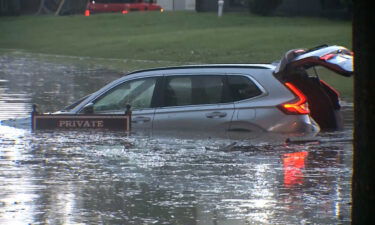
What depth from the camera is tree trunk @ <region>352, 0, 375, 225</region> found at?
20.7 ft

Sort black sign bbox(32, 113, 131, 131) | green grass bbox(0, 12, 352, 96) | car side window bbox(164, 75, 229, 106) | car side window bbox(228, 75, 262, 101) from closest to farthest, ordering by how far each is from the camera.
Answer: car side window bbox(228, 75, 262, 101), car side window bbox(164, 75, 229, 106), black sign bbox(32, 113, 131, 131), green grass bbox(0, 12, 352, 96)

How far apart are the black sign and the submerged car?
6.8 inches

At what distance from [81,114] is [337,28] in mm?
28792

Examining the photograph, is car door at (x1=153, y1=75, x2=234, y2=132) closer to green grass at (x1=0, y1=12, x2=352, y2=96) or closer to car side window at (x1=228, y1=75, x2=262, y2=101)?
car side window at (x1=228, y1=75, x2=262, y2=101)

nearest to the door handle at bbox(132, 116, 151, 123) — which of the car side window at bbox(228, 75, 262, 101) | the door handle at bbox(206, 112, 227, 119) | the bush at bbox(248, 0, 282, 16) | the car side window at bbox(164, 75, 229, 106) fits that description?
the car side window at bbox(164, 75, 229, 106)

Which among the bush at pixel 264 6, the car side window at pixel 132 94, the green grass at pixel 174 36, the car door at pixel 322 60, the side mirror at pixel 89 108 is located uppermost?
the car door at pixel 322 60

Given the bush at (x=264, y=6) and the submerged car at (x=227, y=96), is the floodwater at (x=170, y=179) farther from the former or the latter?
the bush at (x=264, y=6)

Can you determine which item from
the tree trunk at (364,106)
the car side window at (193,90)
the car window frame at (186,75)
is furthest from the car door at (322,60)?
the tree trunk at (364,106)

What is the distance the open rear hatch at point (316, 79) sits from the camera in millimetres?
12547

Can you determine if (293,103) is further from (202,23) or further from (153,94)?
(202,23)

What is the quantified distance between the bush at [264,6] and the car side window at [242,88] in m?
37.2

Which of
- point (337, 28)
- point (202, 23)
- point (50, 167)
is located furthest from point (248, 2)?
point (50, 167)

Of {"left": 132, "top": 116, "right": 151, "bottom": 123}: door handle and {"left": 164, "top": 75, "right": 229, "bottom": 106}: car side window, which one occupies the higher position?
{"left": 164, "top": 75, "right": 229, "bottom": 106}: car side window

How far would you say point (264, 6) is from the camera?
50031 mm
